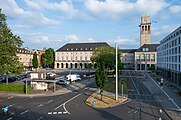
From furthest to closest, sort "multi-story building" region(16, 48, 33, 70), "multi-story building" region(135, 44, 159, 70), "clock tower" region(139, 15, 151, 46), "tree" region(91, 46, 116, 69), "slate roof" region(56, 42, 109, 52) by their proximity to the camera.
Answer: "clock tower" region(139, 15, 151, 46) → "slate roof" region(56, 42, 109, 52) → "multi-story building" region(135, 44, 159, 70) → "multi-story building" region(16, 48, 33, 70) → "tree" region(91, 46, 116, 69)

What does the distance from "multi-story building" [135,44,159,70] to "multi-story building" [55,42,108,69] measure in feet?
82.8

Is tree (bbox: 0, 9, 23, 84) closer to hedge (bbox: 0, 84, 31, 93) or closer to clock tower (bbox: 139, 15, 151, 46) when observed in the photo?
hedge (bbox: 0, 84, 31, 93)

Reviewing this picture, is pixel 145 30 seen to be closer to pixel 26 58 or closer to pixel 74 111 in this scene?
pixel 26 58

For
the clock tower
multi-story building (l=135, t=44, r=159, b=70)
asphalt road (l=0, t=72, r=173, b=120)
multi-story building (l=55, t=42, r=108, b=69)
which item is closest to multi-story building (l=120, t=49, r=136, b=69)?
the clock tower

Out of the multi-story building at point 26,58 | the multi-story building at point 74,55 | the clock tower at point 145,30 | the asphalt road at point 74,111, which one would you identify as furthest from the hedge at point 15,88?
the clock tower at point 145,30

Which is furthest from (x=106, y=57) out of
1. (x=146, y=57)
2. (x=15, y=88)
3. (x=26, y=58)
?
(x=26, y=58)

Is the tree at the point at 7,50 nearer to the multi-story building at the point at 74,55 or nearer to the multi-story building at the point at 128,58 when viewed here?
the multi-story building at the point at 74,55

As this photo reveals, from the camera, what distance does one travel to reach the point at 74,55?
439 feet

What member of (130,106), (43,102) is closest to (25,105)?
(43,102)

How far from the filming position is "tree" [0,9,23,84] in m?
39.3

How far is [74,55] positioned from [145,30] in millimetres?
54552

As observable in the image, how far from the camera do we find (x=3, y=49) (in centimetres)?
3888

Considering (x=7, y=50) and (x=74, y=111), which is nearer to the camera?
(x=74, y=111)

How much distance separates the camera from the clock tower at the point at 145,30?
134m
